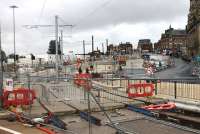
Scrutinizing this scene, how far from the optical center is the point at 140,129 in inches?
467

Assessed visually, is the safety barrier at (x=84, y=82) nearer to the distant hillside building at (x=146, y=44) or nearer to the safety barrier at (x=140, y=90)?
the safety barrier at (x=140, y=90)

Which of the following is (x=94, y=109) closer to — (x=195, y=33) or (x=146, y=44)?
(x=195, y=33)

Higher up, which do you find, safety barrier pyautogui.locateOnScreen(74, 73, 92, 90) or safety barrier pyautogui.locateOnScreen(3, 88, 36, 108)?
safety barrier pyautogui.locateOnScreen(74, 73, 92, 90)

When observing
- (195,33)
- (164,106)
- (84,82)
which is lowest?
(164,106)

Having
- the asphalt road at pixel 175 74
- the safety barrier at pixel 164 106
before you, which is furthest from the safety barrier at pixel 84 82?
the asphalt road at pixel 175 74

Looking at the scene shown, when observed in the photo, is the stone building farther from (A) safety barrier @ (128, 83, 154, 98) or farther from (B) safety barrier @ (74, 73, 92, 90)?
(B) safety barrier @ (74, 73, 92, 90)

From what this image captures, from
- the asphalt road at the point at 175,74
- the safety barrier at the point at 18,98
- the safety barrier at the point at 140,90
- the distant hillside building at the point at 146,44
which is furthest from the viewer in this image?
the distant hillside building at the point at 146,44

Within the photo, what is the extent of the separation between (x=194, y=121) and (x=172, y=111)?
77.8 inches

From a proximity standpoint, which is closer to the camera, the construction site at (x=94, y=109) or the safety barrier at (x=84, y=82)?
the safety barrier at (x=84, y=82)

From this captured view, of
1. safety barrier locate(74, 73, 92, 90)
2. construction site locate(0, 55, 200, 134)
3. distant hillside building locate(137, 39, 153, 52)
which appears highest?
distant hillside building locate(137, 39, 153, 52)

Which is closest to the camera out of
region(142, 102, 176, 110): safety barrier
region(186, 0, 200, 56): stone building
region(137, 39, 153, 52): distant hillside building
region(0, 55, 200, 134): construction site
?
region(0, 55, 200, 134): construction site

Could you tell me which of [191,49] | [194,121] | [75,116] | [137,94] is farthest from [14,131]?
[191,49]

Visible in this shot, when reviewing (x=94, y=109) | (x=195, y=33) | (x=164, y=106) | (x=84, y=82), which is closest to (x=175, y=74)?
(x=164, y=106)

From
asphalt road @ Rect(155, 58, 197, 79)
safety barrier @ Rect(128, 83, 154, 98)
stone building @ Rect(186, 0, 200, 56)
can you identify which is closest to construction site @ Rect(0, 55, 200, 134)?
safety barrier @ Rect(128, 83, 154, 98)
